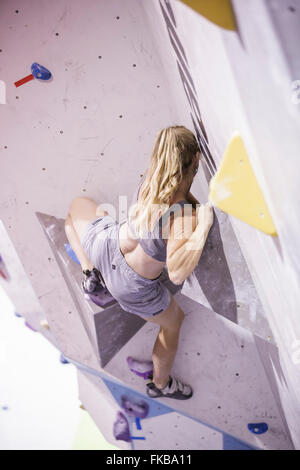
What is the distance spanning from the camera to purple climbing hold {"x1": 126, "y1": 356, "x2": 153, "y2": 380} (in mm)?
1706

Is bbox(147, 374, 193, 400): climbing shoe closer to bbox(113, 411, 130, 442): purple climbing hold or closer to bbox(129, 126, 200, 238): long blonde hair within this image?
bbox(113, 411, 130, 442): purple climbing hold

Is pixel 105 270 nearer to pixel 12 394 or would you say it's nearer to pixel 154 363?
pixel 154 363

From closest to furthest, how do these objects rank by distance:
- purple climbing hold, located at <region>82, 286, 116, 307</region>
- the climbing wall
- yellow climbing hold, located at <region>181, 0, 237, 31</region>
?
yellow climbing hold, located at <region>181, 0, 237, 31</region> < the climbing wall < purple climbing hold, located at <region>82, 286, 116, 307</region>

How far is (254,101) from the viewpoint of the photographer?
1.72ft

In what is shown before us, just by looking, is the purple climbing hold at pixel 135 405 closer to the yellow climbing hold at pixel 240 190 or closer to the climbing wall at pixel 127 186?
the climbing wall at pixel 127 186

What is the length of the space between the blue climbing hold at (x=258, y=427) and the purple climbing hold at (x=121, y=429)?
2.14 feet

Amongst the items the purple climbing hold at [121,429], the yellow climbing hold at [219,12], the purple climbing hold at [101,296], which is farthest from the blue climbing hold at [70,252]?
the yellow climbing hold at [219,12]

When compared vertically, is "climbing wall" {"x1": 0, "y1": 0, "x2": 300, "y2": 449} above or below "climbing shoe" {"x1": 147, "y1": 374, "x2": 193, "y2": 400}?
above

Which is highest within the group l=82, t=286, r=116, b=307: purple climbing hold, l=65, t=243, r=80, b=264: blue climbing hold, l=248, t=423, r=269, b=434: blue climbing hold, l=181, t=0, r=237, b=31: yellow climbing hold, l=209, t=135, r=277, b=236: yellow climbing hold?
l=181, t=0, r=237, b=31: yellow climbing hold

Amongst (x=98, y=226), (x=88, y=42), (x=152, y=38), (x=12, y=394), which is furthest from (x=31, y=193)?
(x=12, y=394)

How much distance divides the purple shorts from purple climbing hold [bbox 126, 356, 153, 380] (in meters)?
0.41

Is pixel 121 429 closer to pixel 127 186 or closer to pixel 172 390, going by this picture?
pixel 172 390

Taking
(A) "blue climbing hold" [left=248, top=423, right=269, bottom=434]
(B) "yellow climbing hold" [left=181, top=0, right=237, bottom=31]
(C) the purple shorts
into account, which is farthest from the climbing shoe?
(B) "yellow climbing hold" [left=181, top=0, right=237, bottom=31]

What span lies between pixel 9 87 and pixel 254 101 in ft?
3.75
